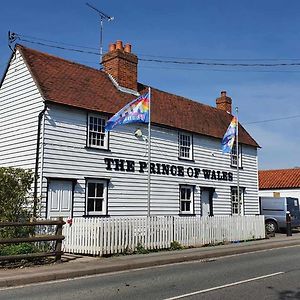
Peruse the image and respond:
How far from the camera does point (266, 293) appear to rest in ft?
27.7

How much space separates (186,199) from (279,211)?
7.24 metres

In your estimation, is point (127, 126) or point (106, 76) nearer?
point (127, 126)

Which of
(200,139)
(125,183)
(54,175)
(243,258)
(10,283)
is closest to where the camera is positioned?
(10,283)

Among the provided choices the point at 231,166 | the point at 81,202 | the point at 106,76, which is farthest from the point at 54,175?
the point at 231,166

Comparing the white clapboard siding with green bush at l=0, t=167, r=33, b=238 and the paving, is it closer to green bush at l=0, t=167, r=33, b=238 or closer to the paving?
green bush at l=0, t=167, r=33, b=238

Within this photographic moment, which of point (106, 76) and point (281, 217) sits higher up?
point (106, 76)

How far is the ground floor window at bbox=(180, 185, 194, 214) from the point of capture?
2250 cm

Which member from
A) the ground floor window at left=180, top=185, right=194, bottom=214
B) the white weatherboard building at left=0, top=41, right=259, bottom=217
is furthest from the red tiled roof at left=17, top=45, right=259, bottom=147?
the ground floor window at left=180, top=185, right=194, bottom=214

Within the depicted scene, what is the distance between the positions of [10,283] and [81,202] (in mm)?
8105

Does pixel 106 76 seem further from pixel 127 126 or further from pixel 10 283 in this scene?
pixel 10 283

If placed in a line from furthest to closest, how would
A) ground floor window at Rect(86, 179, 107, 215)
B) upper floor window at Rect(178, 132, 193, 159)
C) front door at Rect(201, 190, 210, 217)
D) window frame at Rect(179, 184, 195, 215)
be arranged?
1. front door at Rect(201, 190, 210, 217)
2. upper floor window at Rect(178, 132, 193, 159)
3. window frame at Rect(179, 184, 195, 215)
4. ground floor window at Rect(86, 179, 107, 215)

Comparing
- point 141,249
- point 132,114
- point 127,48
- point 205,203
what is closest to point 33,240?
point 141,249

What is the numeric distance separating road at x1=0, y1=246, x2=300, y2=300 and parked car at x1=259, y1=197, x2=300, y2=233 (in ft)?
46.3

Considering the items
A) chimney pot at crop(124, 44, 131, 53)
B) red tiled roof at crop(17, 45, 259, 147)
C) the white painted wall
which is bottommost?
the white painted wall
